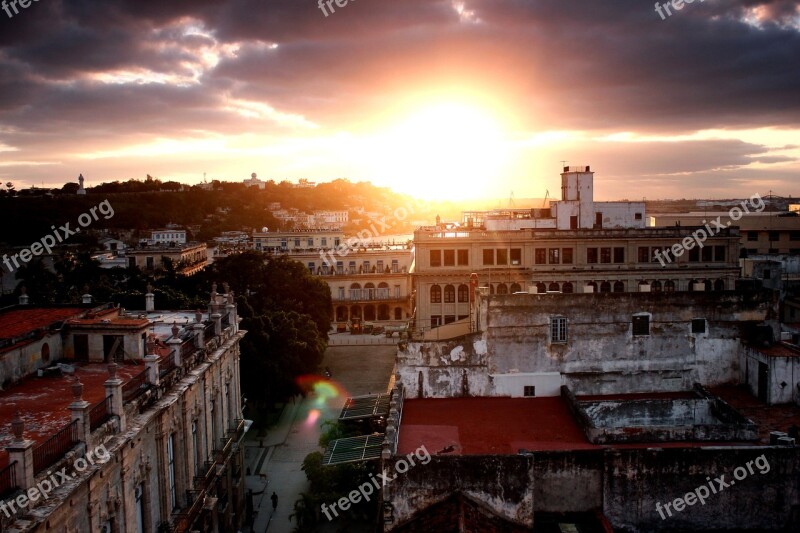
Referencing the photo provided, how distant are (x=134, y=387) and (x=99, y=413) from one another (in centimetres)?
265

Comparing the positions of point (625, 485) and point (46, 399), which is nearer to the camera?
point (46, 399)

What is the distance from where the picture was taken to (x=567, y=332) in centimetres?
3172

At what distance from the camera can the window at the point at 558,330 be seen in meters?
31.7

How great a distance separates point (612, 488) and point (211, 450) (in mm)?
15864

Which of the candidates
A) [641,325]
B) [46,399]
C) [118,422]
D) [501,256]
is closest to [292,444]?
[641,325]

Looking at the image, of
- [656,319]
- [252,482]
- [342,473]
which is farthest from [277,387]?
[656,319]

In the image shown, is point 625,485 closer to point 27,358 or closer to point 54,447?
point 54,447

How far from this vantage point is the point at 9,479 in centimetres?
1401

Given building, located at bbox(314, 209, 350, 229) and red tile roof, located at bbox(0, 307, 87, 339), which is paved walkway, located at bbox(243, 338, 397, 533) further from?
building, located at bbox(314, 209, 350, 229)

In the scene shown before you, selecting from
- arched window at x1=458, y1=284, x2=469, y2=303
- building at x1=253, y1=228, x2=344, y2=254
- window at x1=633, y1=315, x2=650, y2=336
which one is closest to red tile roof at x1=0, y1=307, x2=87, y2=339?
window at x1=633, y1=315, x2=650, y2=336

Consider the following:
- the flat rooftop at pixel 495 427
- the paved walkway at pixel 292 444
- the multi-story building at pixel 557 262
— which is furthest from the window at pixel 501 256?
the flat rooftop at pixel 495 427

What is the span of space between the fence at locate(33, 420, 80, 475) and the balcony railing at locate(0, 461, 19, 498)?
2.31ft

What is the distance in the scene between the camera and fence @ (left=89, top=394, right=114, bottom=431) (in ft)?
57.8

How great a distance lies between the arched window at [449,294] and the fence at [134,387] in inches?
1461
